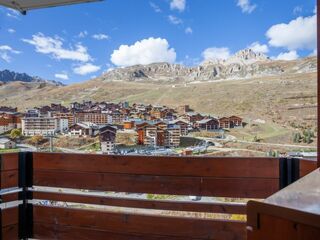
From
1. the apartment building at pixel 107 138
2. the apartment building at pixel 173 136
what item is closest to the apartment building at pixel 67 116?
the apartment building at pixel 107 138

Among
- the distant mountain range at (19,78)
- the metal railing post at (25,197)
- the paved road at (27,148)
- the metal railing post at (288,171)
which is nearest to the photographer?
the metal railing post at (288,171)

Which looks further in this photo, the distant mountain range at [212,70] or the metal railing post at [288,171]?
the distant mountain range at [212,70]

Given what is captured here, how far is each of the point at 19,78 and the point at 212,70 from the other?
84.4 inches

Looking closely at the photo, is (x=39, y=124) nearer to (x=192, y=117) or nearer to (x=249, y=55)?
(x=192, y=117)

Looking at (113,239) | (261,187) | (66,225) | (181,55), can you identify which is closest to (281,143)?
(261,187)

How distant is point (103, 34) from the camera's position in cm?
520

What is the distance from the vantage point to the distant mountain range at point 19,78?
12.0 ft

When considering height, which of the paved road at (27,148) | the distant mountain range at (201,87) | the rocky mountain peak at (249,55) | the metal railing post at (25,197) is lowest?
the metal railing post at (25,197)

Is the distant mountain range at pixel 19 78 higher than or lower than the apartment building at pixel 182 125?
higher

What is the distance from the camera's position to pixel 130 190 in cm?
243

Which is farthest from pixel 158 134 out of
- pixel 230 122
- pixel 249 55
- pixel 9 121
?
pixel 249 55

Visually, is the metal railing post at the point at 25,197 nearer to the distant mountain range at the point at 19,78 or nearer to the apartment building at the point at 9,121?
the apartment building at the point at 9,121

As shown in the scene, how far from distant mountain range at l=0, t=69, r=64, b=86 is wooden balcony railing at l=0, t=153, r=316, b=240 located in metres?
1.39

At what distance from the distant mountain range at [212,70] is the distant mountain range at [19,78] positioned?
0.60 meters
